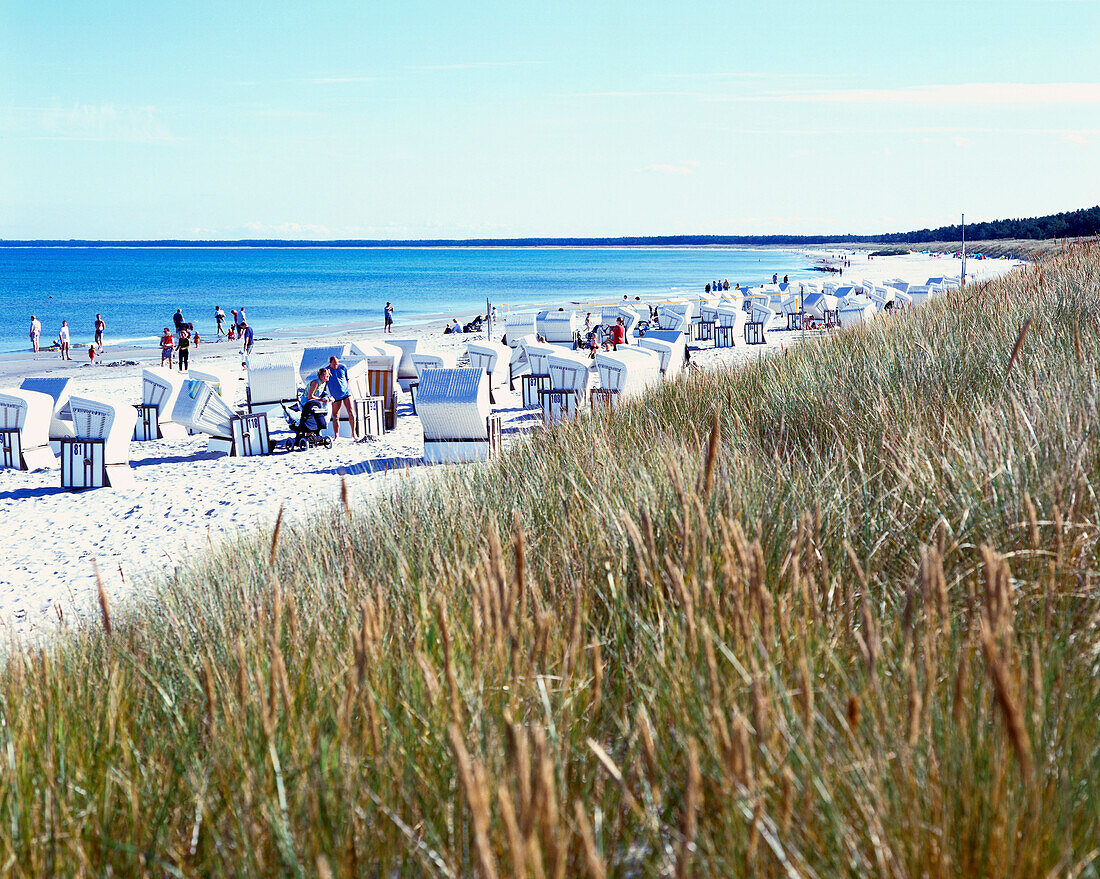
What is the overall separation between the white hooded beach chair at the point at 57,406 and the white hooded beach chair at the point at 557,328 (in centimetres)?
1377

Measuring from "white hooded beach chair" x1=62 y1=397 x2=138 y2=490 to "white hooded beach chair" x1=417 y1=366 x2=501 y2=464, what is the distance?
3584 mm

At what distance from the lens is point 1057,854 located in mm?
1353

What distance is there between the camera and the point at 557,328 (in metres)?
25.8

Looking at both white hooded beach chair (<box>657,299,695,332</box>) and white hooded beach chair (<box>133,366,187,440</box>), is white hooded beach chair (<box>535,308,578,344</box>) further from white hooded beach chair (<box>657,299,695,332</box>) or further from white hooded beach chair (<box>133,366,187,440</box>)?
white hooded beach chair (<box>133,366,187,440</box>)

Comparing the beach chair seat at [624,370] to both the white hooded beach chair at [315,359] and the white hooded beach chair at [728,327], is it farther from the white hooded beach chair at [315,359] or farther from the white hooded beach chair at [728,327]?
the white hooded beach chair at [728,327]

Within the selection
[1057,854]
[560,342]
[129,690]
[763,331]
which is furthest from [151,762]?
[763,331]

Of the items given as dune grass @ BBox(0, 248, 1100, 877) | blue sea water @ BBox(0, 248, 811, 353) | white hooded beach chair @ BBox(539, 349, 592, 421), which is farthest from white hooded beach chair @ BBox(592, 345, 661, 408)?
blue sea water @ BBox(0, 248, 811, 353)

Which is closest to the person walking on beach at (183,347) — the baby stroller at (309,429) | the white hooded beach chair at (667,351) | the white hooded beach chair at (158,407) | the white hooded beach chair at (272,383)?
the white hooded beach chair at (158,407)

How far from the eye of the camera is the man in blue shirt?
13625 millimetres

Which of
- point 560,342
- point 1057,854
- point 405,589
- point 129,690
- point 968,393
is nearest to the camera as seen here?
point 1057,854

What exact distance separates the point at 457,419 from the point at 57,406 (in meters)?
6.21

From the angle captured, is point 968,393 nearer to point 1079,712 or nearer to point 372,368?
point 1079,712

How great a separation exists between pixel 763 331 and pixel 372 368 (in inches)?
629

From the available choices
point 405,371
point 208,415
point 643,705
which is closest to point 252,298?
point 405,371
